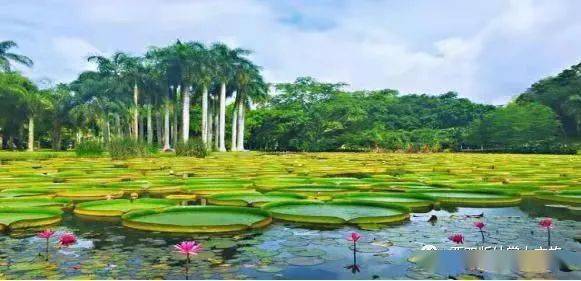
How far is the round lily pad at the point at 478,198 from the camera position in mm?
10297

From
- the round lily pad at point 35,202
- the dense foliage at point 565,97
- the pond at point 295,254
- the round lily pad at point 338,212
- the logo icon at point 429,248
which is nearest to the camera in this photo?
the pond at point 295,254

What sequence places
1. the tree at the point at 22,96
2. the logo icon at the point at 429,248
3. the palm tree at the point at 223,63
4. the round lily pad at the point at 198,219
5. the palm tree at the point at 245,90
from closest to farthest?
1. the logo icon at the point at 429,248
2. the round lily pad at the point at 198,219
3. the tree at the point at 22,96
4. the palm tree at the point at 223,63
5. the palm tree at the point at 245,90

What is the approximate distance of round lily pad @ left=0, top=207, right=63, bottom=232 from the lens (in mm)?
7242

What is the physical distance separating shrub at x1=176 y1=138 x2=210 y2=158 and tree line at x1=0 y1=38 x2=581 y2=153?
342 cm

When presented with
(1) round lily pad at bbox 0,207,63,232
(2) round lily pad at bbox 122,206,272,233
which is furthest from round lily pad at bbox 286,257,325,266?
(1) round lily pad at bbox 0,207,63,232

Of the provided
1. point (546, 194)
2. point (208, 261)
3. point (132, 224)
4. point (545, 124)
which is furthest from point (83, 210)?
point (545, 124)

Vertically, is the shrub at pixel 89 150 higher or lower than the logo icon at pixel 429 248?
higher

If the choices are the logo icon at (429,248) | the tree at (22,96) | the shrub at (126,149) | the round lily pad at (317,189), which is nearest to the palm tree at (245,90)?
the tree at (22,96)

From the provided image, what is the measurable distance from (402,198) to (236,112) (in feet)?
165

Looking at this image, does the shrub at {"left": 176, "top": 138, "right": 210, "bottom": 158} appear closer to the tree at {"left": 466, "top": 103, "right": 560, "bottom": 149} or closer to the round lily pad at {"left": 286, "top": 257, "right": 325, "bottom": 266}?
the round lily pad at {"left": 286, "top": 257, "right": 325, "bottom": 266}

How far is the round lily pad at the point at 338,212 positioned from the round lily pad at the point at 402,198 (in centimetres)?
101

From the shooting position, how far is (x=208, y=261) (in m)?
5.34

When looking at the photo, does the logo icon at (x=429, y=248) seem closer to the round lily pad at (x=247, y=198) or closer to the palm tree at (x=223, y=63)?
the round lily pad at (x=247, y=198)

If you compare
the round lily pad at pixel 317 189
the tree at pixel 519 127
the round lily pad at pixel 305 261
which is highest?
the tree at pixel 519 127
